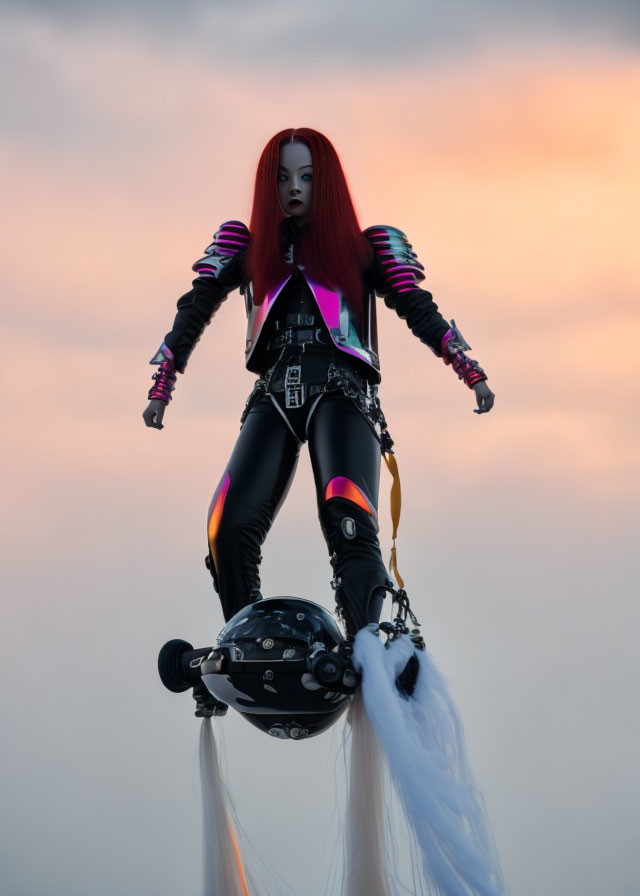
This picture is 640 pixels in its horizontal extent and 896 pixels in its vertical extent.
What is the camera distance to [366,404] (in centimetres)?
500

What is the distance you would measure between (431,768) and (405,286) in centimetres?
194

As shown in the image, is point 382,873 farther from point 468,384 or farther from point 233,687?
point 468,384

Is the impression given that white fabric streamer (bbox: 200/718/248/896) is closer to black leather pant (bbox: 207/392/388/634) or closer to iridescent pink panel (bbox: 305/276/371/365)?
black leather pant (bbox: 207/392/388/634)

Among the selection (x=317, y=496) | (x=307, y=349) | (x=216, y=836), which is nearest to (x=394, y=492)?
(x=317, y=496)

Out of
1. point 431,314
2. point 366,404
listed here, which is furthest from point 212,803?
point 431,314

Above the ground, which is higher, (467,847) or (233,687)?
(233,687)

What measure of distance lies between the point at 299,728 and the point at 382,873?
57cm

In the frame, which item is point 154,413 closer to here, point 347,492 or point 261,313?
point 261,313

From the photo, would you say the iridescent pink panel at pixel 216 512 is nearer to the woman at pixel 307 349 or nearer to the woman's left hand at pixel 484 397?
the woman at pixel 307 349

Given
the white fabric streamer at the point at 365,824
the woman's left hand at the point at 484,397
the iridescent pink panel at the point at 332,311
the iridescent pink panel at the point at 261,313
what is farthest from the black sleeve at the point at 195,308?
the white fabric streamer at the point at 365,824

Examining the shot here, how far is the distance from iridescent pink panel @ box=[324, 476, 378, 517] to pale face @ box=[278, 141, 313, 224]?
3.80 ft

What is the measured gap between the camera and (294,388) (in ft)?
16.3

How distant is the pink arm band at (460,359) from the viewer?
16.2ft

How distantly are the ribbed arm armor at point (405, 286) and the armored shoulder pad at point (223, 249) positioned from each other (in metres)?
0.52
